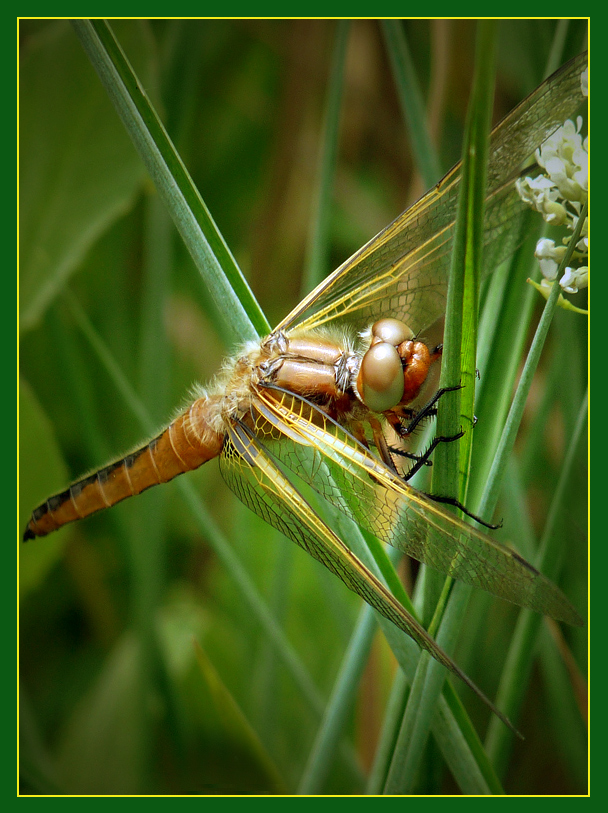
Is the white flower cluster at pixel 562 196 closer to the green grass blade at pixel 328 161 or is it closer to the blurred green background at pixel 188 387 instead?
the blurred green background at pixel 188 387

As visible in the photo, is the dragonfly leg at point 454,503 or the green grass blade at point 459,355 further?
the dragonfly leg at point 454,503

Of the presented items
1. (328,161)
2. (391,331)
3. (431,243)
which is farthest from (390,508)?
(328,161)

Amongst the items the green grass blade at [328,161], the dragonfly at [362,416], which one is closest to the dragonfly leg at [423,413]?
the dragonfly at [362,416]

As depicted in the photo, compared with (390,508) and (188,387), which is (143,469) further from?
(390,508)

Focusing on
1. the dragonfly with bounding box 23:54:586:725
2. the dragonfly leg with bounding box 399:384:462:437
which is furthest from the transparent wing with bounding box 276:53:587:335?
the dragonfly leg with bounding box 399:384:462:437

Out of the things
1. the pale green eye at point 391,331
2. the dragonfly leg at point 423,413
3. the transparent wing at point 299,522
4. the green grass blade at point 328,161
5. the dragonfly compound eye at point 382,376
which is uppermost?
the green grass blade at point 328,161

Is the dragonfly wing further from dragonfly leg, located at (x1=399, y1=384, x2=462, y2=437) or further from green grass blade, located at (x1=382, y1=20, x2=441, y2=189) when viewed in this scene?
green grass blade, located at (x1=382, y1=20, x2=441, y2=189)
